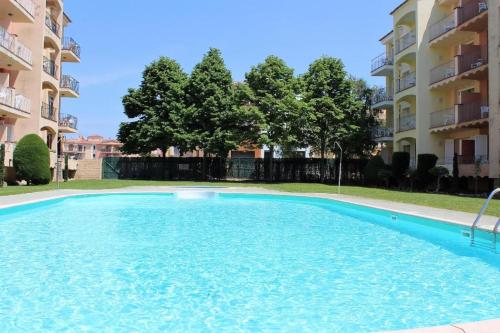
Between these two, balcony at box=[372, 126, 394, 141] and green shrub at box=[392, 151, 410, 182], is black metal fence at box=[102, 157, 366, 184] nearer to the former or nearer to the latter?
balcony at box=[372, 126, 394, 141]

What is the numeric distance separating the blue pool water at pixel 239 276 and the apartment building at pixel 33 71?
1429cm

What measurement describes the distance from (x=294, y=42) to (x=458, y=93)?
10762 millimetres

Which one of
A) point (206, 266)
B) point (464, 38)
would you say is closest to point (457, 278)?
point (206, 266)

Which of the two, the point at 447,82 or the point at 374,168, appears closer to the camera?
the point at 447,82

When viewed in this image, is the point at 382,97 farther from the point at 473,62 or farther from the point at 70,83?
the point at 70,83

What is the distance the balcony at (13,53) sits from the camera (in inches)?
Answer: 860

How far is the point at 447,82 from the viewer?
1006 inches

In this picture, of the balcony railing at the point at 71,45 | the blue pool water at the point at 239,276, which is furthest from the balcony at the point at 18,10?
Answer: the blue pool water at the point at 239,276

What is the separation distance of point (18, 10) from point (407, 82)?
24.2 metres

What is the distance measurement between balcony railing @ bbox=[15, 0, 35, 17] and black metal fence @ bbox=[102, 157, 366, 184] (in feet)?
49.0

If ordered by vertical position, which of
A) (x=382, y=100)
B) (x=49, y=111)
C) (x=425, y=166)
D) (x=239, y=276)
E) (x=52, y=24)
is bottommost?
(x=239, y=276)

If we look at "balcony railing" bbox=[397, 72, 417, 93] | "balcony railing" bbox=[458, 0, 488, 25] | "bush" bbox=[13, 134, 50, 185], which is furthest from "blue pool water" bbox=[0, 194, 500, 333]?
"balcony railing" bbox=[397, 72, 417, 93]

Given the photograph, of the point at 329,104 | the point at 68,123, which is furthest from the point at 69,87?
the point at 329,104

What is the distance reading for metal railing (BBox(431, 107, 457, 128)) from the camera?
24.9 metres
